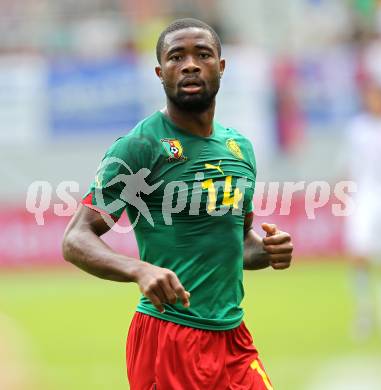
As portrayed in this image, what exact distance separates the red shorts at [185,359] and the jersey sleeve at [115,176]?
1.94ft

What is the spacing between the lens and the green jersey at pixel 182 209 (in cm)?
489

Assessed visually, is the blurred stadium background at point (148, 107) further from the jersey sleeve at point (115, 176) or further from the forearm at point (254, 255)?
the jersey sleeve at point (115, 176)

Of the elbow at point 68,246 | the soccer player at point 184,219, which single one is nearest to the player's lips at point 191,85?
the soccer player at point 184,219

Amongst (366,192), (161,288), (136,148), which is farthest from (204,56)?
(366,192)

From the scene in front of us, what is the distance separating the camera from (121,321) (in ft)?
44.4

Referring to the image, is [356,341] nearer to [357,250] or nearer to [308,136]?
[357,250]

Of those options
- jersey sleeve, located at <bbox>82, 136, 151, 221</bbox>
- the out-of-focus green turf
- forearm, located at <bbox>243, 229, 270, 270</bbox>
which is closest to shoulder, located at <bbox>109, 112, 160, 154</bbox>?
jersey sleeve, located at <bbox>82, 136, 151, 221</bbox>

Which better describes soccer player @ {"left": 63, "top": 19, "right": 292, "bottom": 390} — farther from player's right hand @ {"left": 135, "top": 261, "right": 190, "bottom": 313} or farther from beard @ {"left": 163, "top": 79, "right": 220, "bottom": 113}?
player's right hand @ {"left": 135, "top": 261, "right": 190, "bottom": 313}

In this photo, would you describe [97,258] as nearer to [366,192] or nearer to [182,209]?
[182,209]

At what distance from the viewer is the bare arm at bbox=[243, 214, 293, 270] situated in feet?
17.4

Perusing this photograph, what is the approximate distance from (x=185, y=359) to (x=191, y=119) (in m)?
1.11

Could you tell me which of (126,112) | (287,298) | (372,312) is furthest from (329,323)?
(126,112)

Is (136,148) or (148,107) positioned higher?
(148,107)

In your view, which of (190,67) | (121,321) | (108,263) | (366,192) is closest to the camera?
(108,263)
